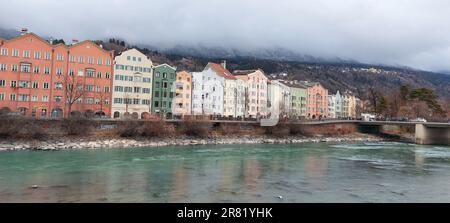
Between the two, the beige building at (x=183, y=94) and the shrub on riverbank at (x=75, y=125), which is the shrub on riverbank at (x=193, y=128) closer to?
the shrub on riverbank at (x=75, y=125)

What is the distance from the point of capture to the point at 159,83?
78812 millimetres

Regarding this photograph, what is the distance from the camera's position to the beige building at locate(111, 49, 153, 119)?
73312 millimetres

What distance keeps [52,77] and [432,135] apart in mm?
68909

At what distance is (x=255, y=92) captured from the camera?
102 meters

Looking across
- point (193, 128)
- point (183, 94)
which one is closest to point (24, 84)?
point (193, 128)

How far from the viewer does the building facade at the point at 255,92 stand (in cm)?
10000

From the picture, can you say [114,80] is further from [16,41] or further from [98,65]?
[16,41]

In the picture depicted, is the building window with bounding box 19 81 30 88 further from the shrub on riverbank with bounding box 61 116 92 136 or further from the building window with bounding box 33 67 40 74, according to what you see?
the shrub on riverbank with bounding box 61 116 92 136

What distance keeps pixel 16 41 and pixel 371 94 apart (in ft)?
303

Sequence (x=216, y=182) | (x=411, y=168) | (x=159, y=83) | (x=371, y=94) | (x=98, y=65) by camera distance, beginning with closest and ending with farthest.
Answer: (x=216, y=182) < (x=411, y=168) < (x=98, y=65) < (x=159, y=83) < (x=371, y=94)

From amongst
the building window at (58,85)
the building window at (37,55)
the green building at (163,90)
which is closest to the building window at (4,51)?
the building window at (37,55)

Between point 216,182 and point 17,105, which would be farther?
point 17,105

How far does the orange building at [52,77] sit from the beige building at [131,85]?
149 centimetres
